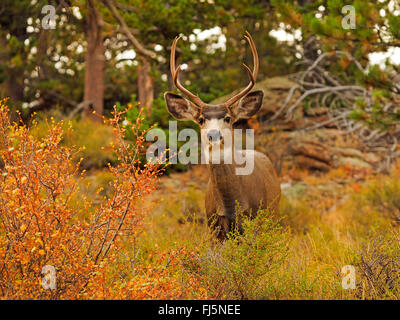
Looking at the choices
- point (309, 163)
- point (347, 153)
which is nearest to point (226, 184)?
point (309, 163)

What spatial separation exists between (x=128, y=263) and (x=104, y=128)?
5618 mm

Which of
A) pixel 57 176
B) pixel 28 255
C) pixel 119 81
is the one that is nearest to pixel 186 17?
pixel 57 176

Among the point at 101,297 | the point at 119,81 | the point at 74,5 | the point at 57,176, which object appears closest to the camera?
the point at 101,297

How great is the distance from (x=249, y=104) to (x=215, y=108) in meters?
0.51

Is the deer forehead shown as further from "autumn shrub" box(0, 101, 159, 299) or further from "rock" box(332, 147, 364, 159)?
"rock" box(332, 147, 364, 159)

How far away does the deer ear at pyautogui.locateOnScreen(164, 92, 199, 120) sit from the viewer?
14.4ft

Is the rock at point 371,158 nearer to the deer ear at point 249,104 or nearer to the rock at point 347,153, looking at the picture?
the rock at point 347,153

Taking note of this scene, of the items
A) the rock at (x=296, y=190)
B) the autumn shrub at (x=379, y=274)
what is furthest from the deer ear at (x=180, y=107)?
the rock at (x=296, y=190)

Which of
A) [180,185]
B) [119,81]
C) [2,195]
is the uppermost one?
[119,81]

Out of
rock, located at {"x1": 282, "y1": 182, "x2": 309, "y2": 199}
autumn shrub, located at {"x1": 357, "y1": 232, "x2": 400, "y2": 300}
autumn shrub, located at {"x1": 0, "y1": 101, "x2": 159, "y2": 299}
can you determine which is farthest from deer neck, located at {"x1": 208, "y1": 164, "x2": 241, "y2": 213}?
rock, located at {"x1": 282, "y1": 182, "x2": 309, "y2": 199}

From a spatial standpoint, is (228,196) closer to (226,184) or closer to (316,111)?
(226,184)

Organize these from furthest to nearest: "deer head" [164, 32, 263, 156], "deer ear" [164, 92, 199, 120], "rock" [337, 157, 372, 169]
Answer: "rock" [337, 157, 372, 169] → "deer ear" [164, 92, 199, 120] → "deer head" [164, 32, 263, 156]
